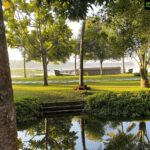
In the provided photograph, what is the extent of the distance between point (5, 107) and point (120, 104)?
1443 cm

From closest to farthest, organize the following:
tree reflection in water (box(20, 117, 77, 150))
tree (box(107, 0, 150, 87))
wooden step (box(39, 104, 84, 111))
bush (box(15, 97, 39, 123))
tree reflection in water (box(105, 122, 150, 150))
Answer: tree reflection in water (box(105, 122, 150, 150)), tree reflection in water (box(20, 117, 77, 150)), tree (box(107, 0, 150, 87)), bush (box(15, 97, 39, 123)), wooden step (box(39, 104, 84, 111))

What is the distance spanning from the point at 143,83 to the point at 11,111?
21.7 meters

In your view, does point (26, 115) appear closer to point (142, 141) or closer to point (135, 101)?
point (135, 101)

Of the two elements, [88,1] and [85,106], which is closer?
[88,1]

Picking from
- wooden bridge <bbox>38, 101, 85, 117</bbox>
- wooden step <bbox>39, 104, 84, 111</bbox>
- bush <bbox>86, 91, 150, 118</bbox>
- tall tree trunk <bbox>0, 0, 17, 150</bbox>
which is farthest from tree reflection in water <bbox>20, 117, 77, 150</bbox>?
tall tree trunk <bbox>0, 0, 17, 150</bbox>

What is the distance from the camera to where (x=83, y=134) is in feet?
48.5

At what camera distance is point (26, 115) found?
18.7 m

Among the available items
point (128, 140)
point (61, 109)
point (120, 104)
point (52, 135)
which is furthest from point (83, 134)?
point (61, 109)

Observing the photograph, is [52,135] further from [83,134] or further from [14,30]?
[14,30]

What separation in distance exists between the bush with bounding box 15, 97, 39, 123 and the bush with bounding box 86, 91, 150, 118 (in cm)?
314

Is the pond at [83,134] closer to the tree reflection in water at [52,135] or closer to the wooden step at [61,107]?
the tree reflection in water at [52,135]

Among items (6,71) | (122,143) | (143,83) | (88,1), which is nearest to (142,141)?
(122,143)

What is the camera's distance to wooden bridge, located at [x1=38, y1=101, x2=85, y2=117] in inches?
793

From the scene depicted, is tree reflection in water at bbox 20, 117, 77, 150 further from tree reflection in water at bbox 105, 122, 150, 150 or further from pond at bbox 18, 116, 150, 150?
tree reflection in water at bbox 105, 122, 150, 150
